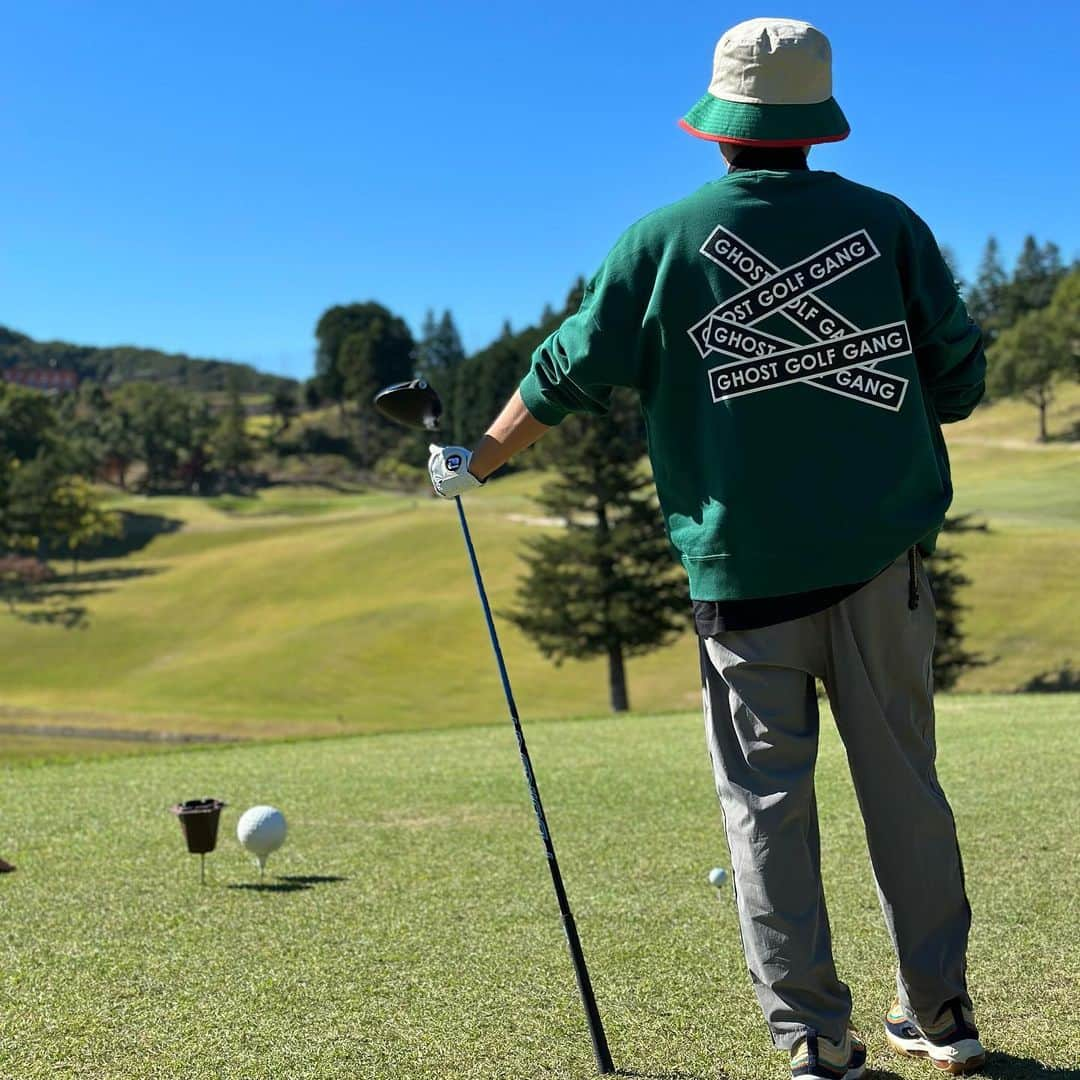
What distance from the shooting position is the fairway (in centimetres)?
338

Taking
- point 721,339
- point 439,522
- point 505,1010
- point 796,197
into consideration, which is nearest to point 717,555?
point 721,339

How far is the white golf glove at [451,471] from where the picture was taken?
12.1 feet

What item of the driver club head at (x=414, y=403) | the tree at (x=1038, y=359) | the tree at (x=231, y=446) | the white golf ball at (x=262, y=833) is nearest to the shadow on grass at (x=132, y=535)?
the tree at (x=231, y=446)

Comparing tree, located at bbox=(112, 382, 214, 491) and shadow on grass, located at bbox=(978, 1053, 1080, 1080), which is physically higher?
tree, located at bbox=(112, 382, 214, 491)

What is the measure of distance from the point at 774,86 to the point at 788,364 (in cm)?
66

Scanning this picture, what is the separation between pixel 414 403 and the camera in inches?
154

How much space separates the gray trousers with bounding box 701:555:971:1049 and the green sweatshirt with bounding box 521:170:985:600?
149 mm

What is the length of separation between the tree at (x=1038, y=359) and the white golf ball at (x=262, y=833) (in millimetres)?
85868

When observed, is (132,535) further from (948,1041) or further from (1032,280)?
(1032,280)

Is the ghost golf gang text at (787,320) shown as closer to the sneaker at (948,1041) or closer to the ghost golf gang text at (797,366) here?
the ghost golf gang text at (797,366)

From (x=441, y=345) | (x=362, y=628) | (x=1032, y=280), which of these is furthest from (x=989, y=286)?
(x=362, y=628)

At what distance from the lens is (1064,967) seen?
12.9ft

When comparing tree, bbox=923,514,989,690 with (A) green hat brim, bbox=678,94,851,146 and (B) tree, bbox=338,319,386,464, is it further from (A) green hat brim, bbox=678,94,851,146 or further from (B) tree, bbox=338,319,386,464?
(B) tree, bbox=338,319,386,464

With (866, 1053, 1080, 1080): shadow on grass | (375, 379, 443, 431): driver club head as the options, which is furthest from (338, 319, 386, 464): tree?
(866, 1053, 1080, 1080): shadow on grass
